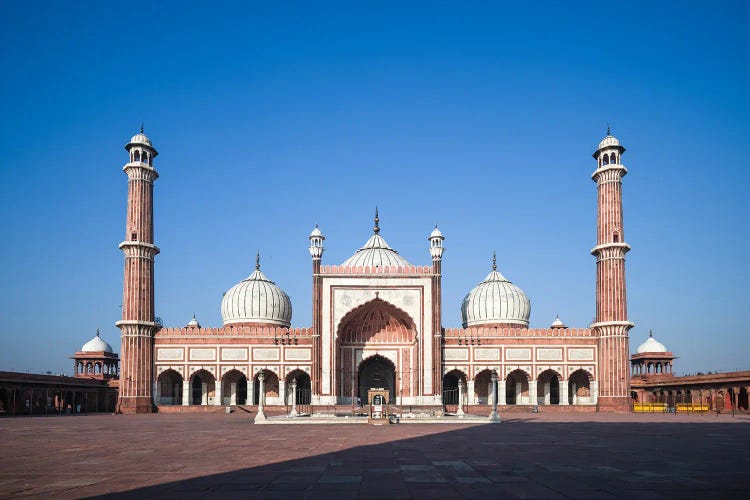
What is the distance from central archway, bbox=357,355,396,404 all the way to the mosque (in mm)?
67

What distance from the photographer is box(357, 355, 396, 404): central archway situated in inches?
1732

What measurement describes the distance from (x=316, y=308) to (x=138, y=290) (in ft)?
32.0

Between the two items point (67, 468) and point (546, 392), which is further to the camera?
point (546, 392)

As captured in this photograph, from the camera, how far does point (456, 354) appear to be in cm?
4244

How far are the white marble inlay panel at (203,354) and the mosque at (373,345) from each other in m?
0.06

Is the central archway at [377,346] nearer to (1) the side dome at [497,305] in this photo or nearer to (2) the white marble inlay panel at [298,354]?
(2) the white marble inlay panel at [298,354]

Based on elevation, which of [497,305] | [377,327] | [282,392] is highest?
[497,305]

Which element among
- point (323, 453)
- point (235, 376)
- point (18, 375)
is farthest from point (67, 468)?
point (235, 376)

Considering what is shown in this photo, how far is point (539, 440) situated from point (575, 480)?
25.6 ft

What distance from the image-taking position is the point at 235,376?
43.2 meters

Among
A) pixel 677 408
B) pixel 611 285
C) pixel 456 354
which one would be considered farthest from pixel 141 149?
pixel 677 408

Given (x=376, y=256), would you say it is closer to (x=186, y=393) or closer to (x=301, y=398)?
(x=301, y=398)

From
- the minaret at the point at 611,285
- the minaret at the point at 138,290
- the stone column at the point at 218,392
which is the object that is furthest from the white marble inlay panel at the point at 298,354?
the minaret at the point at 611,285

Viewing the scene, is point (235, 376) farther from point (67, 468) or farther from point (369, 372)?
point (67, 468)
